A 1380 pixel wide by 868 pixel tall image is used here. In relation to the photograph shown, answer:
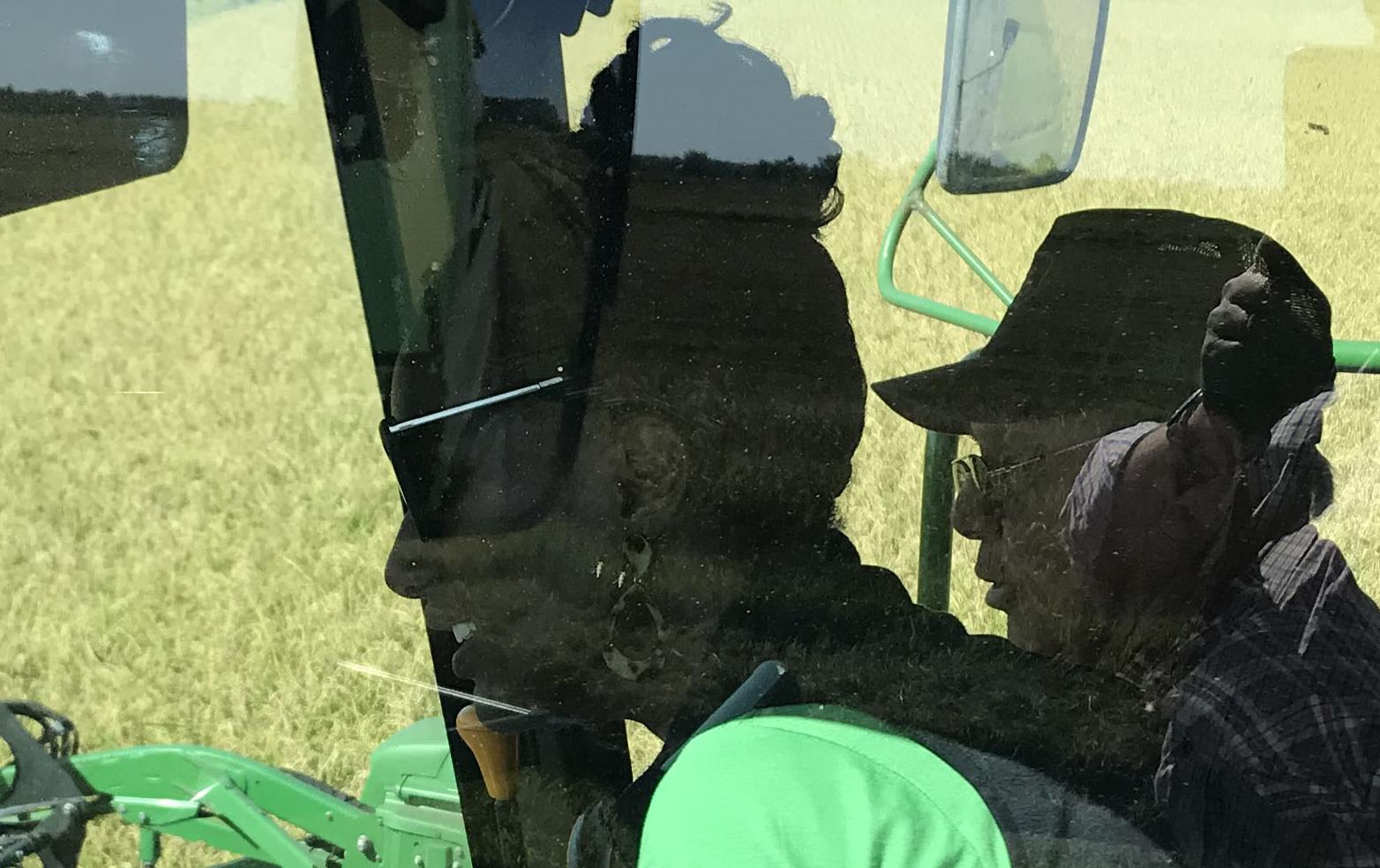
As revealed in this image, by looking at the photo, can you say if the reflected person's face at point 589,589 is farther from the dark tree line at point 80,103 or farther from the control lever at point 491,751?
the dark tree line at point 80,103

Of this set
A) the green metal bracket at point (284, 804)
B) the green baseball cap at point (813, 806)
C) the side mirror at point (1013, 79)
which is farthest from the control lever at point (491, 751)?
the side mirror at point (1013, 79)

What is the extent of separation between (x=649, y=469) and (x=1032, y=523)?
0.40 meters

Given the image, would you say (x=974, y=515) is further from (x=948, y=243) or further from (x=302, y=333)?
(x=302, y=333)

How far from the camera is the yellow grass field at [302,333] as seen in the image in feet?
3.36

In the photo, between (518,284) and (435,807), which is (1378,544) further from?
(435,807)

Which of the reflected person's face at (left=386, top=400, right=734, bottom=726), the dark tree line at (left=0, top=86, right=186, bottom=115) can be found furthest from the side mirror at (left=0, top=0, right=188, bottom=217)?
the reflected person's face at (left=386, top=400, right=734, bottom=726)

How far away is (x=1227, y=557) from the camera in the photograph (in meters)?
1.03

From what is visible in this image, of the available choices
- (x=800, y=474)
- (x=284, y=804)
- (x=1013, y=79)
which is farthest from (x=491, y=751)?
(x=1013, y=79)

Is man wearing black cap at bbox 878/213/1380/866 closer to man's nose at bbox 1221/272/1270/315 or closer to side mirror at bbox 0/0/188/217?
man's nose at bbox 1221/272/1270/315

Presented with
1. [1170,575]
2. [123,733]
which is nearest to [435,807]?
[123,733]

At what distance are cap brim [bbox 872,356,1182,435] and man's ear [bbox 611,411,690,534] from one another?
0.22m

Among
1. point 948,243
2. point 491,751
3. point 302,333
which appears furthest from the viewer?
point 491,751

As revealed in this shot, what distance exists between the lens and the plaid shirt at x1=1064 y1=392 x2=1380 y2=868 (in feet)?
3.38

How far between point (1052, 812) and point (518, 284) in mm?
778
